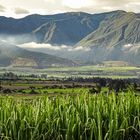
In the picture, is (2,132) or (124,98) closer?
(2,132)

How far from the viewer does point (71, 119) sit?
9781mm

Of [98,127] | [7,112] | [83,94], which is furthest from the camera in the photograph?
[83,94]

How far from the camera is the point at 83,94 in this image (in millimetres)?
11375

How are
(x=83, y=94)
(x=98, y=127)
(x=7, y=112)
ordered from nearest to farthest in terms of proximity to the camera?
(x=98, y=127) → (x=7, y=112) → (x=83, y=94)

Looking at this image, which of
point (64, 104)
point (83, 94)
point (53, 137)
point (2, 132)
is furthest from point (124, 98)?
point (2, 132)

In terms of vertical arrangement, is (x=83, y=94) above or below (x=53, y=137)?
above

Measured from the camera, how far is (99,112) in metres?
9.87

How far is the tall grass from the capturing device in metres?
9.53

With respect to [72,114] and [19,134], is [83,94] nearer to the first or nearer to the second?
[72,114]

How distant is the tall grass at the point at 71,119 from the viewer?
953 centimetres

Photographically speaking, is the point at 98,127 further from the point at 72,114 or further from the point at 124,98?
the point at 124,98

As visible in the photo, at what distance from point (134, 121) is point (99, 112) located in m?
0.84

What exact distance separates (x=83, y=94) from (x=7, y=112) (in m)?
2.16

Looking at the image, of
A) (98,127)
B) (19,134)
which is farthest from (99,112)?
(19,134)
